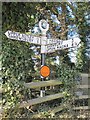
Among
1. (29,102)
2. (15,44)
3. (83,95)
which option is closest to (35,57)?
(15,44)

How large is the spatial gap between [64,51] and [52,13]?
2.18 ft

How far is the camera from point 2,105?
124 inches

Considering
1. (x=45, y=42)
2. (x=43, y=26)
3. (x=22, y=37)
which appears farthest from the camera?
(x=43, y=26)

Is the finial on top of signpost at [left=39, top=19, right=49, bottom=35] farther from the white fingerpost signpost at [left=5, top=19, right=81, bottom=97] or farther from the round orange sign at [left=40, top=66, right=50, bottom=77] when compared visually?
the round orange sign at [left=40, top=66, right=50, bottom=77]

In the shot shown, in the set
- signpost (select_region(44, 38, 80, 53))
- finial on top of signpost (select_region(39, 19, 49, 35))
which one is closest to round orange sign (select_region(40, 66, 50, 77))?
signpost (select_region(44, 38, 80, 53))

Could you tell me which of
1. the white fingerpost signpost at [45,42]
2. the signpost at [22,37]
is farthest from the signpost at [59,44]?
the signpost at [22,37]

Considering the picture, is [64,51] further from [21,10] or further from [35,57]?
[21,10]

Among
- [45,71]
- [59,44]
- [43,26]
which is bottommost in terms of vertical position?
[45,71]

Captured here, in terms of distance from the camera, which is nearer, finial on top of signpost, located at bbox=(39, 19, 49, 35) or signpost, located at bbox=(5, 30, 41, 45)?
signpost, located at bbox=(5, 30, 41, 45)

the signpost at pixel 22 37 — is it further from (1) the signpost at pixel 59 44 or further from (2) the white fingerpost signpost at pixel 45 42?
(1) the signpost at pixel 59 44

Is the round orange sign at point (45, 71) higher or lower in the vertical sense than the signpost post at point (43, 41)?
lower

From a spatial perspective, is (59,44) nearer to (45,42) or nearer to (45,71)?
(45,42)

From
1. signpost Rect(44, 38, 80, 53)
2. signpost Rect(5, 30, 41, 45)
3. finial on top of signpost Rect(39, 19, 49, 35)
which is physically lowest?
signpost Rect(44, 38, 80, 53)

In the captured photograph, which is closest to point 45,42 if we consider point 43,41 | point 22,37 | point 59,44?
point 43,41
